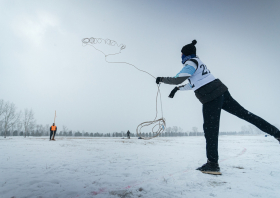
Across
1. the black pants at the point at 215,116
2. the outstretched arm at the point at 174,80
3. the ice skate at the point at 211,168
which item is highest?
the outstretched arm at the point at 174,80

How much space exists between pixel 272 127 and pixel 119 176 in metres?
2.40

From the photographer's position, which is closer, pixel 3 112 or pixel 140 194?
pixel 140 194

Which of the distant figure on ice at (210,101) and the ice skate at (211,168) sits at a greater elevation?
the distant figure on ice at (210,101)

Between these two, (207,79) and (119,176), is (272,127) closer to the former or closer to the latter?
(207,79)

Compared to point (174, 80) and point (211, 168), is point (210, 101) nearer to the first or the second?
point (174, 80)

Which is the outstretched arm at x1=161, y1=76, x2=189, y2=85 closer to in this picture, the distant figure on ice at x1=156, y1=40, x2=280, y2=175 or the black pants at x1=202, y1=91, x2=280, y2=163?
the distant figure on ice at x1=156, y1=40, x2=280, y2=175

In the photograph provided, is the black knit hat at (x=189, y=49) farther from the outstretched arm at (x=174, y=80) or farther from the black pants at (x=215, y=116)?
the black pants at (x=215, y=116)

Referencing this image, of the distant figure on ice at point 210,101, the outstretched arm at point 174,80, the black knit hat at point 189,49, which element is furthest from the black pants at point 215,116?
the black knit hat at point 189,49

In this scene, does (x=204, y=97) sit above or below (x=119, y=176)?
above

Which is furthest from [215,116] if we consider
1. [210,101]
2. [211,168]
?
[211,168]

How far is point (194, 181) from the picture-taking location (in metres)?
1.81

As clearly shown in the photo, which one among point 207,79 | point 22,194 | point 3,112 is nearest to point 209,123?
point 207,79

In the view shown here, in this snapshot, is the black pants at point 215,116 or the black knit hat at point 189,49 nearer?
the black pants at point 215,116

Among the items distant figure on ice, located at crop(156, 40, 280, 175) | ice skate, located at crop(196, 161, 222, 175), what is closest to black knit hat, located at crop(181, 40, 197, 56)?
distant figure on ice, located at crop(156, 40, 280, 175)
